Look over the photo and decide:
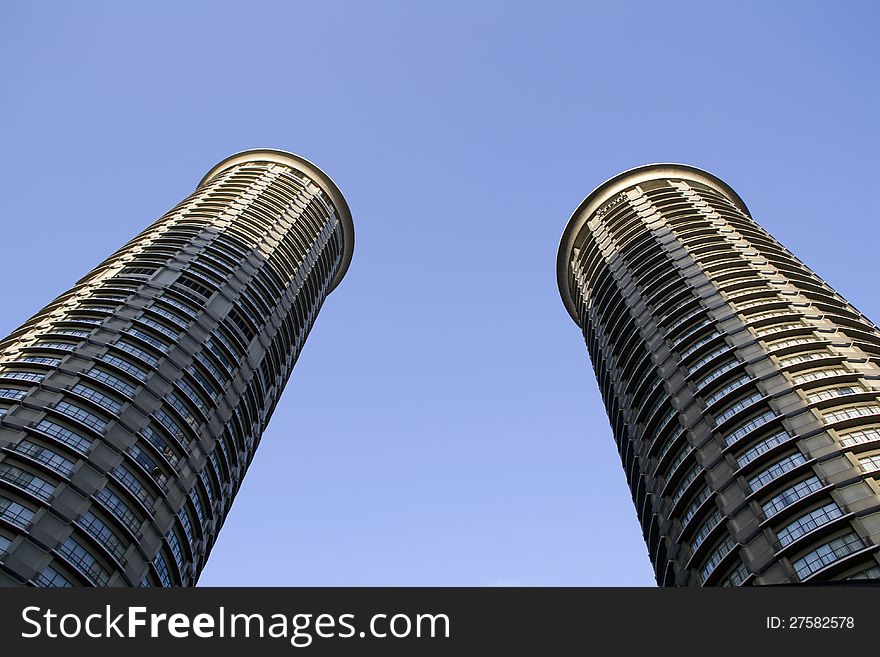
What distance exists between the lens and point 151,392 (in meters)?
47.8

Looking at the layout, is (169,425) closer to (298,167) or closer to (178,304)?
(178,304)

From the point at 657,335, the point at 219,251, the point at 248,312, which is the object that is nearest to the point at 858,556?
the point at 657,335

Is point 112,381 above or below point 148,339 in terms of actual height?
below

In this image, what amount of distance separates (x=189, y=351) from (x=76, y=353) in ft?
23.8

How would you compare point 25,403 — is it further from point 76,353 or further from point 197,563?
point 197,563

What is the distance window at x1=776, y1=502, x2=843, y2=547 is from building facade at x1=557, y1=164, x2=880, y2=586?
0.07 m

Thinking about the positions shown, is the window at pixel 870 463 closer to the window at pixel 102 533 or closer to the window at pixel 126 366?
the window at pixel 102 533

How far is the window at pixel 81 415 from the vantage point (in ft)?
141

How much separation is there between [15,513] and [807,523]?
36.8 meters

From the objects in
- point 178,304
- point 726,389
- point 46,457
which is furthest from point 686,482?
point 178,304

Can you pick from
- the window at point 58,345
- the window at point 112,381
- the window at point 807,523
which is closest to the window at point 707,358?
the window at point 807,523

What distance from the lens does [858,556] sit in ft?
110

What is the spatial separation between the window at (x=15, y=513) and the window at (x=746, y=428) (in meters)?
35.9

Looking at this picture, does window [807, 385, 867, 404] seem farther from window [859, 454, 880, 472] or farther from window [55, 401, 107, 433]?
window [55, 401, 107, 433]
